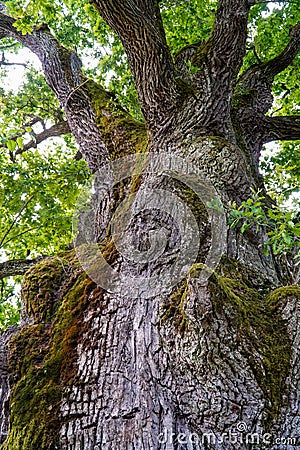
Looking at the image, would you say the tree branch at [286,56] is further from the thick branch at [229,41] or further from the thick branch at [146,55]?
the thick branch at [146,55]

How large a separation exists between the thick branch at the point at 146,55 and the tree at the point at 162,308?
15 mm

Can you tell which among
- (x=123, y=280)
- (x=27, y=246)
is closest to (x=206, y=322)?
(x=123, y=280)

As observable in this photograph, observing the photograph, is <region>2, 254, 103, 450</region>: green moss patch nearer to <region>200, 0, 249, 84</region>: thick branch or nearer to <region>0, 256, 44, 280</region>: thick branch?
<region>0, 256, 44, 280</region>: thick branch

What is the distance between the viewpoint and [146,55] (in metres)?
4.28

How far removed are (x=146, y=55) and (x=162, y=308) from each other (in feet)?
9.56

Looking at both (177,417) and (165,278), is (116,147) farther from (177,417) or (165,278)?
(177,417)

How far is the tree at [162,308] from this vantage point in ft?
7.02

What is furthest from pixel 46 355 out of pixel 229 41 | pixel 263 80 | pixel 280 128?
pixel 263 80

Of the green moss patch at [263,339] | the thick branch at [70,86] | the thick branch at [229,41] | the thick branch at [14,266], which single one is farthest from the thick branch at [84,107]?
the green moss patch at [263,339]

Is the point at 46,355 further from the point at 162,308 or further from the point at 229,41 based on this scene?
the point at 229,41

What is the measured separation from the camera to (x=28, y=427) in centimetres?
229

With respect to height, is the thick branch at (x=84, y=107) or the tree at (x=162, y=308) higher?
the thick branch at (x=84, y=107)

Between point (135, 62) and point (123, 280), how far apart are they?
2.62 metres

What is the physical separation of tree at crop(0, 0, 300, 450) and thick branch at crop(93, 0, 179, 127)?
15mm
